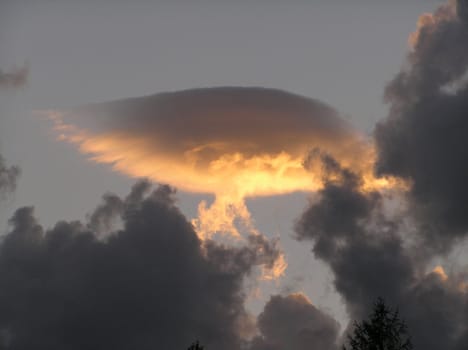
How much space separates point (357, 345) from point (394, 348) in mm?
3602

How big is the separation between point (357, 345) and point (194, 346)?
22.3m

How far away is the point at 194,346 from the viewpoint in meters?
75.2

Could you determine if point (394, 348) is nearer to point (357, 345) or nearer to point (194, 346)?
point (357, 345)

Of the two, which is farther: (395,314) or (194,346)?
(194,346)

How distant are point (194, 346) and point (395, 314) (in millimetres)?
25589

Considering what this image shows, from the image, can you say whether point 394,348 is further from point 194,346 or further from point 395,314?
point 194,346

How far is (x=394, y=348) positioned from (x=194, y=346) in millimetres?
25716

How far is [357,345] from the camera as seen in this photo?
61500mm

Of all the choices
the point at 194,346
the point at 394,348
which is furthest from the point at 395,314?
the point at 194,346

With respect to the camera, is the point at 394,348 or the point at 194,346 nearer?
the point at 394,348

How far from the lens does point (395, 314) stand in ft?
205

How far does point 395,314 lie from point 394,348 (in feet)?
12.1

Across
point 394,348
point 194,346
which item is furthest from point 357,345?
point 194,346

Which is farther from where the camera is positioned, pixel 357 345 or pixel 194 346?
pixel 194 346
